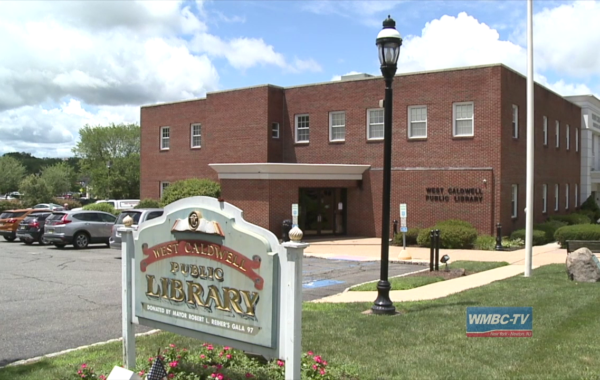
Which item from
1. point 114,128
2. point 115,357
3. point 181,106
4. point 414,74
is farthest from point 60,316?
point 114,128

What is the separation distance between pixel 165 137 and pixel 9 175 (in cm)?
5430

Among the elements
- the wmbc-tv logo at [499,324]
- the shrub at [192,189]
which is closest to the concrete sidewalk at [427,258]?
the wmbc-tv logo at [499,324]

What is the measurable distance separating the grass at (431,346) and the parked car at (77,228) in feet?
57.8

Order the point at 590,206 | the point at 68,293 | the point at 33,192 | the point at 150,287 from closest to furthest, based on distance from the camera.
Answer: the point at 150,287
the point at 68,293
the point at 590,206
the point at 33,192

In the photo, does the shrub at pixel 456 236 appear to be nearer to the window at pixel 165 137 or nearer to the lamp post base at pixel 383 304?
the lamp post base at pixel 383 304

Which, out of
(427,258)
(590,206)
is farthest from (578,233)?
(590,206)

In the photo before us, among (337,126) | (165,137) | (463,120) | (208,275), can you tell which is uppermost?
(165,137)

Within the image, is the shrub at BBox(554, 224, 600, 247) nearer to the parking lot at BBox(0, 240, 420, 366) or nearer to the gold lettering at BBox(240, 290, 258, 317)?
the parking lot at BBox(0, 240, 420, 366)

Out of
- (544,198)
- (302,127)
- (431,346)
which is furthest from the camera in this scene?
(544,198)

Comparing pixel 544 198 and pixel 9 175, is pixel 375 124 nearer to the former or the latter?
pixel 544 198

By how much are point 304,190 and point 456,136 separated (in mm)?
7390

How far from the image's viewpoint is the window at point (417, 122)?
27.9m

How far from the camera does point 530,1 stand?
1470cm

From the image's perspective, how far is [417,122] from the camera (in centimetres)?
2808
